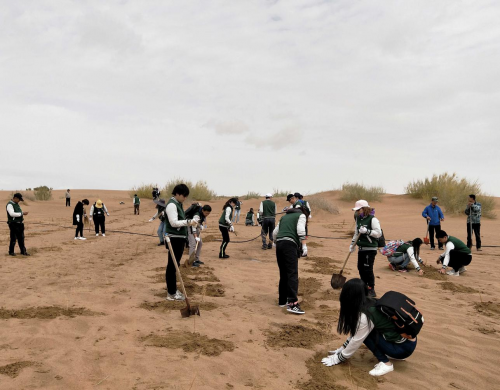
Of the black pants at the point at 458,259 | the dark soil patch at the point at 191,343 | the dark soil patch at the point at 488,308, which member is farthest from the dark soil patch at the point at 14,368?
the black pants at the point at 458,259

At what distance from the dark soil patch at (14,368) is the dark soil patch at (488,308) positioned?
6.04 m

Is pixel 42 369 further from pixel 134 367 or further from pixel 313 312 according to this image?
pixel 313 312

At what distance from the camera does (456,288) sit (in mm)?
7301

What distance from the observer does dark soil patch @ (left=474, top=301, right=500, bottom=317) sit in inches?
230

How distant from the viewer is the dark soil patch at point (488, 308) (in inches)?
230

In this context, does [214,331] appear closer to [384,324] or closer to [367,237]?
[384,324]

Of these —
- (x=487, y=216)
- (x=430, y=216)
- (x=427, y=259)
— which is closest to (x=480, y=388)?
(x=427, y=259)

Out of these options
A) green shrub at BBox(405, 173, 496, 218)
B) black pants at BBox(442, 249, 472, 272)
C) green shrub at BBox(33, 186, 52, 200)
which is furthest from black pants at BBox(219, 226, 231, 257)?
green shrub at BBox(33, 186, 52, 200)

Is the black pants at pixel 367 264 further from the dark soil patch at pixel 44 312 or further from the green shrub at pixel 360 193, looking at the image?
the green shrub at pixel 360 193

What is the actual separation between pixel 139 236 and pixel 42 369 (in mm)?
12187

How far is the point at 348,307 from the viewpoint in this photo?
3814 millimetres

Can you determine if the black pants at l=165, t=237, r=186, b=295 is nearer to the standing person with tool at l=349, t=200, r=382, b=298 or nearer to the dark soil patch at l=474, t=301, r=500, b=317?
the standing person with tool at l=349, t=200, r=382, b=298

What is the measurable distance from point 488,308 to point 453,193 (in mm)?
21318

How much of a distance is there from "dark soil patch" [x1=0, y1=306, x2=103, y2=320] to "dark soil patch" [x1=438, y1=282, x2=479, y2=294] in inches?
244
